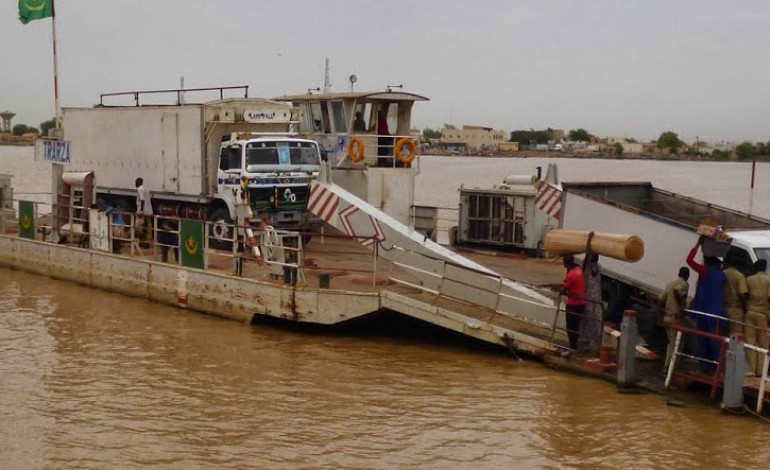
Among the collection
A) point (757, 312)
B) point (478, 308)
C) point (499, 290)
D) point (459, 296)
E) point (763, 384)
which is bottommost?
point (763, 384)

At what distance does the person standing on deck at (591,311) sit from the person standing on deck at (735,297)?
152 cm

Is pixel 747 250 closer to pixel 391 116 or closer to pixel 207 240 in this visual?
pixel 207 240

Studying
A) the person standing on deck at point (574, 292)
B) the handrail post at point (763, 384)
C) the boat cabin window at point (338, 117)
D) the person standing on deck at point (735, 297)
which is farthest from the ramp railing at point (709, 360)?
the boat cabin window at point (338, 117)

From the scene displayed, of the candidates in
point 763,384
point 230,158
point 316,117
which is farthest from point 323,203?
point 763,384

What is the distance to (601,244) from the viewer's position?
37.4ft

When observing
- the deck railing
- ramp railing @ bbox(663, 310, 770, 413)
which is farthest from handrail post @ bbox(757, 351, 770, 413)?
the deck railing

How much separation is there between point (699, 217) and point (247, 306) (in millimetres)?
7247

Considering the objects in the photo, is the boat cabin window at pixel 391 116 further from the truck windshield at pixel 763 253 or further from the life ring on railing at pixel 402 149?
the truck windshield at pixel 763 253

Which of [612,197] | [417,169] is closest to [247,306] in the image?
[612,197]

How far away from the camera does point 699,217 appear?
14570 mm

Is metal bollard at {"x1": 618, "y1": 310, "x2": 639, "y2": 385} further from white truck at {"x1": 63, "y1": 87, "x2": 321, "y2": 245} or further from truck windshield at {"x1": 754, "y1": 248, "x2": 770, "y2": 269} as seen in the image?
white truck at {"x1": 63, "y1": 87, "x2": 321, "y2": 245}

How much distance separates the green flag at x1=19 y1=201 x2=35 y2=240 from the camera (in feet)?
62.4

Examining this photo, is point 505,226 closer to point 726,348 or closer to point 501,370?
point 501,370

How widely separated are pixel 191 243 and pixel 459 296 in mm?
4702
